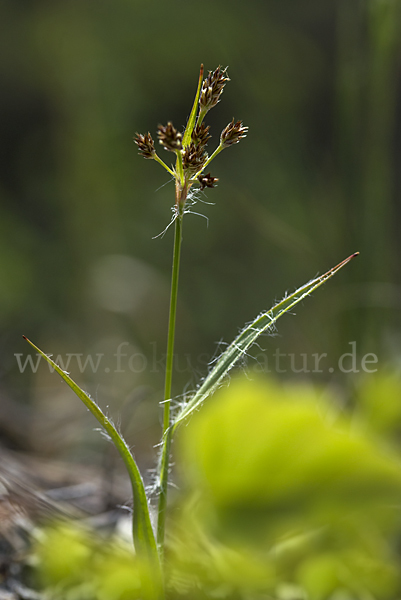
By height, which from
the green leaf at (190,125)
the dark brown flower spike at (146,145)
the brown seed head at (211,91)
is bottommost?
the dark brown flower spike at (146,145)

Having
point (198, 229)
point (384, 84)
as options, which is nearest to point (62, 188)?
point (198, 229)

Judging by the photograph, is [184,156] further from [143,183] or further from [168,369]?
[143,183]

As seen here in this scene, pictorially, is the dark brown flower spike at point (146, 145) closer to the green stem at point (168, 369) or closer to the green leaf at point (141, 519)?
the green stem at point (168, 369)

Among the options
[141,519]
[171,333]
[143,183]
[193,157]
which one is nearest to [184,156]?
[193,157]

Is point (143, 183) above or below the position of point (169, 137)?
above

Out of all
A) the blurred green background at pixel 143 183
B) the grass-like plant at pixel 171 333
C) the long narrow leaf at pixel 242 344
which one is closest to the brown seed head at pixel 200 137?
the grass-like plant at pixel 171 333
